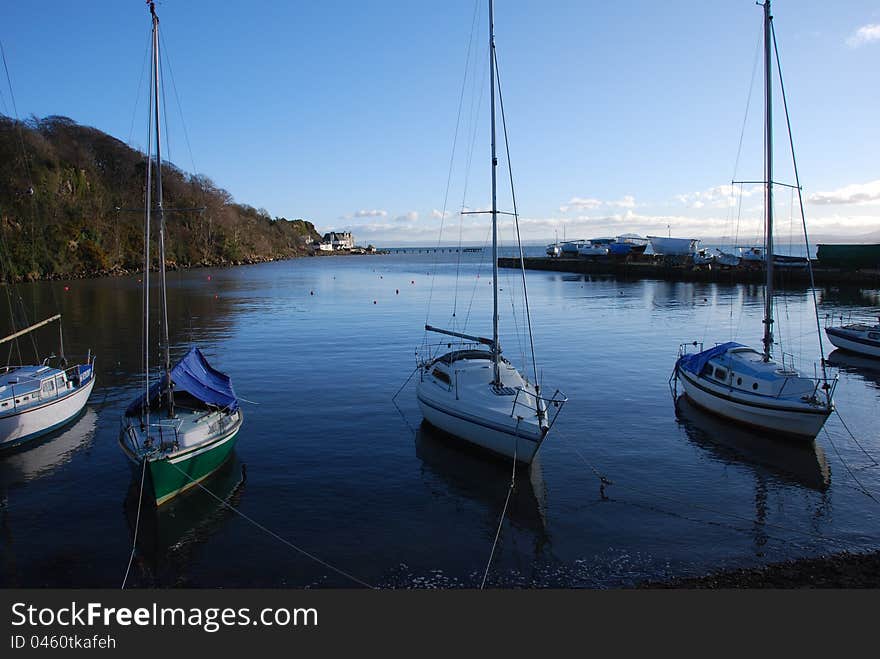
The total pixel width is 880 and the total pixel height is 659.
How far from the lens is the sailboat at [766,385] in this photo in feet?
69.9

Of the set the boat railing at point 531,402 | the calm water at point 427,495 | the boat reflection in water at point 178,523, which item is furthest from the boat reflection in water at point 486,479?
the boat reflection in water at point 178,523

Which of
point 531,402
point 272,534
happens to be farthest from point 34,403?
point 531,402

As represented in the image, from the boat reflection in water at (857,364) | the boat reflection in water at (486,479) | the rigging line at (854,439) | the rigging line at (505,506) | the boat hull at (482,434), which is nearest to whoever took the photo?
the rigging line at (505,506)

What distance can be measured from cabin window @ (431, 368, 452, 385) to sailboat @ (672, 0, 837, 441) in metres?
11.2

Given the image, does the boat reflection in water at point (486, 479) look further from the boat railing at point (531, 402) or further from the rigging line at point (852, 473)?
the rigging line at point (852, 473)

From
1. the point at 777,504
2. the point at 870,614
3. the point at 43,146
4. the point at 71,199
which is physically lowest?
the point at 777,504

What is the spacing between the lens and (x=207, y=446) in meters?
17.1

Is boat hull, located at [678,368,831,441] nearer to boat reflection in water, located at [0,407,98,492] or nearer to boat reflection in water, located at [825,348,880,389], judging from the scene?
boat reflection in water, located at [825,348,880,389]

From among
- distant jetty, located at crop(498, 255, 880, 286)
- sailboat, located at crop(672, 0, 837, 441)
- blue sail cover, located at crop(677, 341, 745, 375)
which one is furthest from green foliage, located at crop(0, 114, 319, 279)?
distant jetty, located at crop(498, 255, 880, 286)

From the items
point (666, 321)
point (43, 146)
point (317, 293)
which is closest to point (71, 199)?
point (43, 146)

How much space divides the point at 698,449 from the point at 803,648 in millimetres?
12899

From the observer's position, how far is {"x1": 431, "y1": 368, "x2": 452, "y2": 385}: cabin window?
72.0ft

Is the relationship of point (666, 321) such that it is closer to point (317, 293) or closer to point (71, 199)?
point (317, 293)

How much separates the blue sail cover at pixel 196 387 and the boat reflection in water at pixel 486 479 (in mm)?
6819
